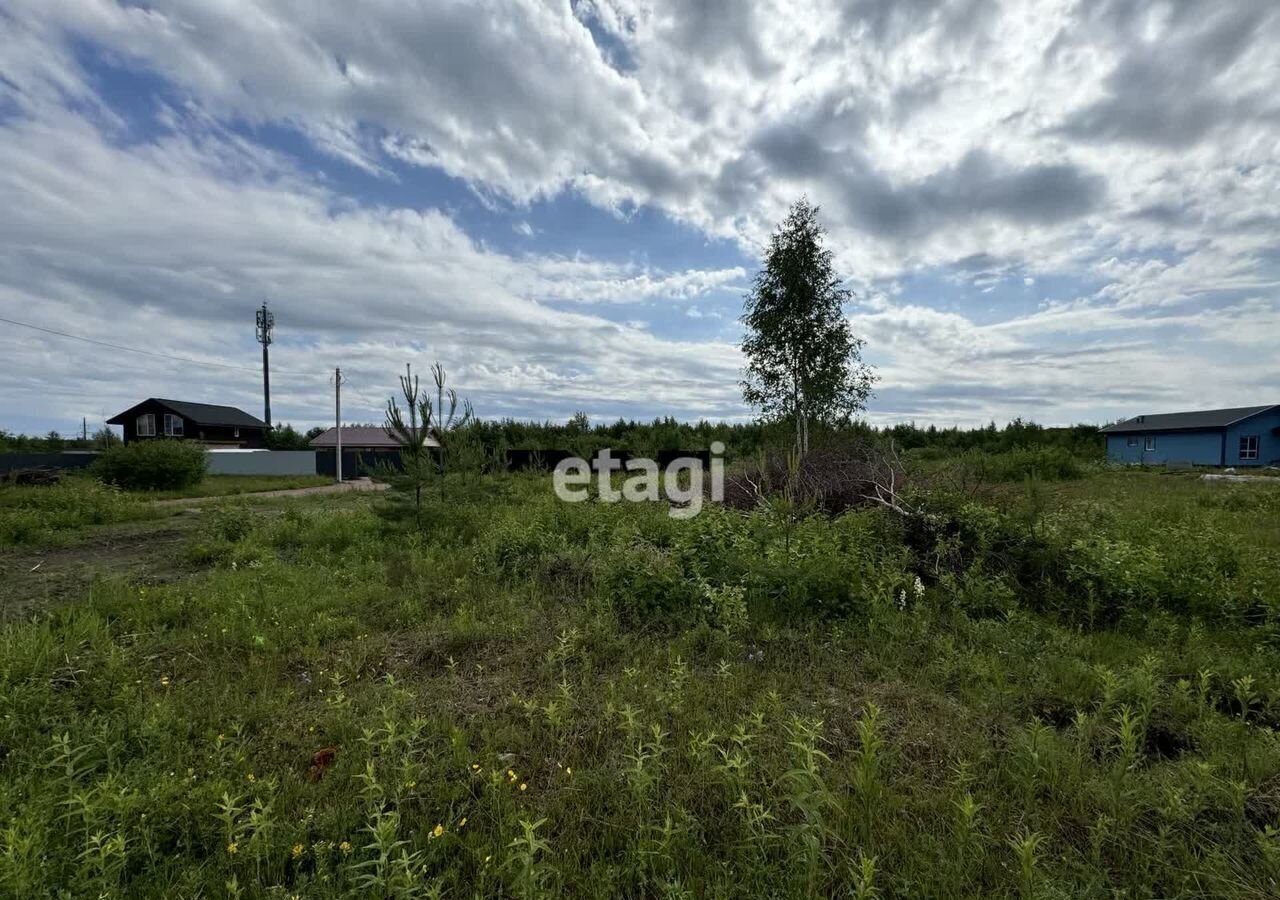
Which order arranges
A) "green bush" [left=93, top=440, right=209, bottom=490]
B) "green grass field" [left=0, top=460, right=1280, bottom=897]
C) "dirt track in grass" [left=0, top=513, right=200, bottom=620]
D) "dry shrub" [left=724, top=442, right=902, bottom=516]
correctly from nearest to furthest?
"green grass field" [left=0, top=460, right=1280, bottom=897] < "dirt track in grass" [left=0, top=513, right=200, bottom=620] < "dry shrub" [left=724, top=442, right=902, bottom=516] < "green bush" [left=93, top=440, right=209, bottom=490]

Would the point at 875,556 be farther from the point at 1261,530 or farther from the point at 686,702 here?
the point at 1261,530

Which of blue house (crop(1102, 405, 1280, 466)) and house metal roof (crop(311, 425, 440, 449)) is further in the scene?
house metal roof (crop(311, 425, 440, 449))

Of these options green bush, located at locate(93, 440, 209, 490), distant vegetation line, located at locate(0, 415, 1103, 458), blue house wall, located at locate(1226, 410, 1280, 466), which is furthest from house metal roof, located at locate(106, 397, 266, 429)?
blue house wall, located at locate(1226, 410, 1280, 466)

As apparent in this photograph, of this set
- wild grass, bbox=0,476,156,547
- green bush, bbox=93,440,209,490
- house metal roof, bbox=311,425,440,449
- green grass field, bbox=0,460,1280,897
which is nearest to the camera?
green grass field, bbox=0,460,1280,897

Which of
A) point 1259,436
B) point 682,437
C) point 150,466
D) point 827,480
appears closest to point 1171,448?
point 1259,436

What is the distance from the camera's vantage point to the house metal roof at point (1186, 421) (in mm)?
26297

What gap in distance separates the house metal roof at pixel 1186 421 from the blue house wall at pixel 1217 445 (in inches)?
11.0

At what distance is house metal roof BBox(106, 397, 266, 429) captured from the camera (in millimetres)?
30594

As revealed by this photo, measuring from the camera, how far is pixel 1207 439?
87.9 feet

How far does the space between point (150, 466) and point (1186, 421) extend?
4709 centimetres

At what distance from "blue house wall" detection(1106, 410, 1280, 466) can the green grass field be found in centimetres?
2846

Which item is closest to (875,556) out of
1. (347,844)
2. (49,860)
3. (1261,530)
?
(347,844)

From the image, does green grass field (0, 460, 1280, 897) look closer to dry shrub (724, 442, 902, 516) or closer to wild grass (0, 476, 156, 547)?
dry shrub (724, 442, 902, 516)

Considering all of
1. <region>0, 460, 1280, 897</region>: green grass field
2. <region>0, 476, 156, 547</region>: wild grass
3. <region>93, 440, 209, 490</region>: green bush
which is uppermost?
<region>93, 440, 209, 490</region>: green bush
